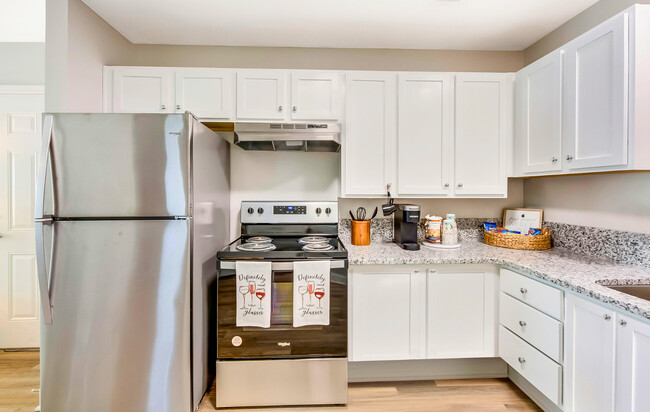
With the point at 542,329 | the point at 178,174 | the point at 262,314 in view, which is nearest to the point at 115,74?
the point at 178,174

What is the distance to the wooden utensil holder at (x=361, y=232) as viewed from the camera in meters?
2.34

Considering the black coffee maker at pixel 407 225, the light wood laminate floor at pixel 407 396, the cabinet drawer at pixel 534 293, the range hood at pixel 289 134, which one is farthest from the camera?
the black coffee maker at pixel 407 225

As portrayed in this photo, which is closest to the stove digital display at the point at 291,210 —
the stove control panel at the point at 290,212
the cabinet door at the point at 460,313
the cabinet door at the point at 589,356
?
the stove control panel at the point at 290,212

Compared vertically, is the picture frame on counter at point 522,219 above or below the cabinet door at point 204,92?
below

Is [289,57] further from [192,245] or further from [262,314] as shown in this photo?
[262,314]

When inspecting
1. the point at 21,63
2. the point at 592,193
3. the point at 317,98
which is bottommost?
the point at 592,193

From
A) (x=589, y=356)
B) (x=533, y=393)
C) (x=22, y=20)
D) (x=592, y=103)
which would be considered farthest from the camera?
(x=22, y=20)

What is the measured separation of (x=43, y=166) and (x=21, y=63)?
1.74 m

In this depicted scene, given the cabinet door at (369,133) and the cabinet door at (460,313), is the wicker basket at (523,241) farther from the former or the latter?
the cabinet door at (369,133)

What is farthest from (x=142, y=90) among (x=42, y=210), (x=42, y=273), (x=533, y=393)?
(x=533, y=393)

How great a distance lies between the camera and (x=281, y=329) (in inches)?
71.0

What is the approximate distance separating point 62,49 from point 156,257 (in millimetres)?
1418

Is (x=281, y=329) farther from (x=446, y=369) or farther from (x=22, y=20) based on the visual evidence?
(x=22, y=20)

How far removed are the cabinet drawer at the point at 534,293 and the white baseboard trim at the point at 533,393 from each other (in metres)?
0.61
